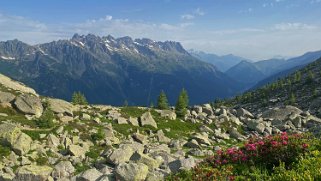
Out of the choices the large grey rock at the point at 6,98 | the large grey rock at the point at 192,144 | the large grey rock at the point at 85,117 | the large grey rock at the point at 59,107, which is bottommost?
the large grey rock at the point at 192,144

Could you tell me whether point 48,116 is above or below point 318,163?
below

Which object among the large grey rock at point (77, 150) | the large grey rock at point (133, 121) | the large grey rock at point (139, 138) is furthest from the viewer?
the large grey rock at point (133, 121)

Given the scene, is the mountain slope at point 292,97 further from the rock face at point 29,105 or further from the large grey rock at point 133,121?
the rock face at point 29,105

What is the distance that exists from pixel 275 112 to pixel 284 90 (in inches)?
2024

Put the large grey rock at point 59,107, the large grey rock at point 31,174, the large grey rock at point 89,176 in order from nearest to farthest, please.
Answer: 1. the large grey rock at point 89,176
2. the large grey rock at point 31,174
3. the large grey rock at point 59,107

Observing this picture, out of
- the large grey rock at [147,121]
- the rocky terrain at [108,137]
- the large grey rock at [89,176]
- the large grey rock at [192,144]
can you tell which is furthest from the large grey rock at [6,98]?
the large grey rock at [89,176]

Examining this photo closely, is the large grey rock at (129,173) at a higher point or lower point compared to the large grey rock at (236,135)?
higher

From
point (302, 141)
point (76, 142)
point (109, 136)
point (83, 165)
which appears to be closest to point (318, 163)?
point (302, 141)

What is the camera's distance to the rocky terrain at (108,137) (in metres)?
23.5

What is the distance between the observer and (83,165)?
30.0m

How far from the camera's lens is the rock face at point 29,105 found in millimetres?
50062

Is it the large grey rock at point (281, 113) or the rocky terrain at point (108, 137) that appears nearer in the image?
the rocky terrain at point (108, 137)

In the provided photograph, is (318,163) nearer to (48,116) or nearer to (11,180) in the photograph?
(11,180)

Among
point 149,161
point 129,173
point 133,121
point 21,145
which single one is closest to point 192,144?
point 133,121
